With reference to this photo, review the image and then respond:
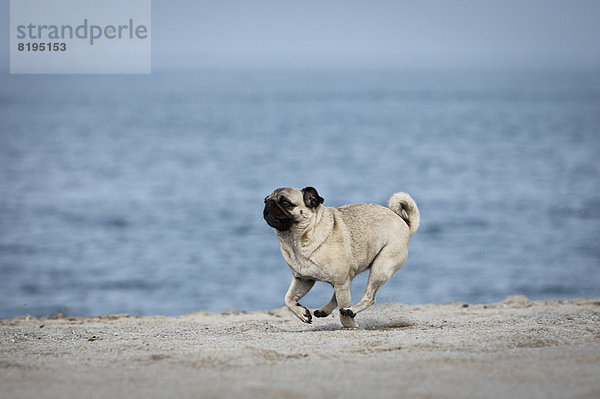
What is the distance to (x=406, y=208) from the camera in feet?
31.9

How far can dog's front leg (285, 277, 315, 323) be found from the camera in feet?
29.2

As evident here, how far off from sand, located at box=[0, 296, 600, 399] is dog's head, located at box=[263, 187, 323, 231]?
1.16 m

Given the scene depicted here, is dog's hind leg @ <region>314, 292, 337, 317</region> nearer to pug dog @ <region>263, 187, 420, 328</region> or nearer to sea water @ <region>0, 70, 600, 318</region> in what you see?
pug dog @ <region>263, 187, 420, 328</region>

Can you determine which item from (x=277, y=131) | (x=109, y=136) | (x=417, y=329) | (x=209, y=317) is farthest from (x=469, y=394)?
(x=277, y=131)

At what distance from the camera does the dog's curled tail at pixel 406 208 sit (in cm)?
963

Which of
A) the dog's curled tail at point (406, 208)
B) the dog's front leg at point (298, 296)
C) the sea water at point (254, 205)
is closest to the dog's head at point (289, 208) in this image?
the dog's front leg at point (298, 296)

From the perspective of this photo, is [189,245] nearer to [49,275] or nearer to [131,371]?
[49,275]

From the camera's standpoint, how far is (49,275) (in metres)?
23.1

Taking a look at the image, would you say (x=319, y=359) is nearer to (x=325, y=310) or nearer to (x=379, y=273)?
(x=325, y=310)

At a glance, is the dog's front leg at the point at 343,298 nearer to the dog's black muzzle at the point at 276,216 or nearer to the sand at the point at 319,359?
the sand at the point at 319,359

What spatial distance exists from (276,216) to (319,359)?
198 centimetres

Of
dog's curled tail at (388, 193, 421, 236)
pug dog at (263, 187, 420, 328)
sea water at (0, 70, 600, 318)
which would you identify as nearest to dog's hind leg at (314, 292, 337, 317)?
pug dog at (263, 187, 420, 328)

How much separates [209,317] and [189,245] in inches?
660

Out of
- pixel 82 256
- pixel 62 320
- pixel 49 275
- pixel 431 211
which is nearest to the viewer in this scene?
pixel 62 320
